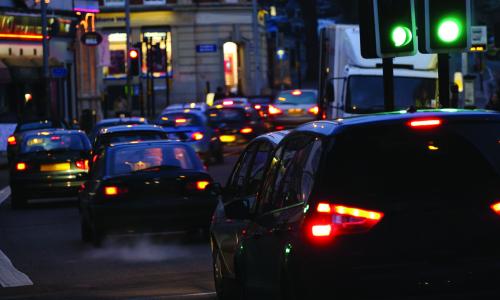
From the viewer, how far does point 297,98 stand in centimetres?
4788

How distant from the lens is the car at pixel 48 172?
78.7 ft

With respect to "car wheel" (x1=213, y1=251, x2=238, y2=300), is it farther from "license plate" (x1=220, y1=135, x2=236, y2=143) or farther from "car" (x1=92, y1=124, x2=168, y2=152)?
"license plate" (x1=220, y1=135, x2=236, y2=143)

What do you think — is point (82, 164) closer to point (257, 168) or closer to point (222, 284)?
point (257, 168)

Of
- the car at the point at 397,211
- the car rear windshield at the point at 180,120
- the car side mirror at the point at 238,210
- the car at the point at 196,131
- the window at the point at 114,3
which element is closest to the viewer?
the car at the point at 397,211

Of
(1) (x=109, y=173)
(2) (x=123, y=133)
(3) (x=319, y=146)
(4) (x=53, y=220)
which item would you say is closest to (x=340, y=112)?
(2) (x=123, y=133)

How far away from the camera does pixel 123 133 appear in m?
24.7

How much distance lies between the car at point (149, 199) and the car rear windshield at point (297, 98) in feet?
103

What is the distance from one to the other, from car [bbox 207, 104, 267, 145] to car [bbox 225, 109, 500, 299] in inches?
1343

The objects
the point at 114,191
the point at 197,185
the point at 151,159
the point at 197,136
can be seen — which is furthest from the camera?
the point at 197,136

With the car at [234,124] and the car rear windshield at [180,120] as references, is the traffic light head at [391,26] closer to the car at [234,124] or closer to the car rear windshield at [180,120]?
the car rear windshield at [180,120]

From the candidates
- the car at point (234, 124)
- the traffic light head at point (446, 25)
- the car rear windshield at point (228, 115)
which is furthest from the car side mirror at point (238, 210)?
the car rear windshield at point (228, 115)

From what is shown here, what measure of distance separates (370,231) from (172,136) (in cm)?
→ 2662

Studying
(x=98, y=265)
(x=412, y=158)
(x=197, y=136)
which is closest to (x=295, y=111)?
(x=197, y=136)

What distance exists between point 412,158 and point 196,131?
27631 millimetres
